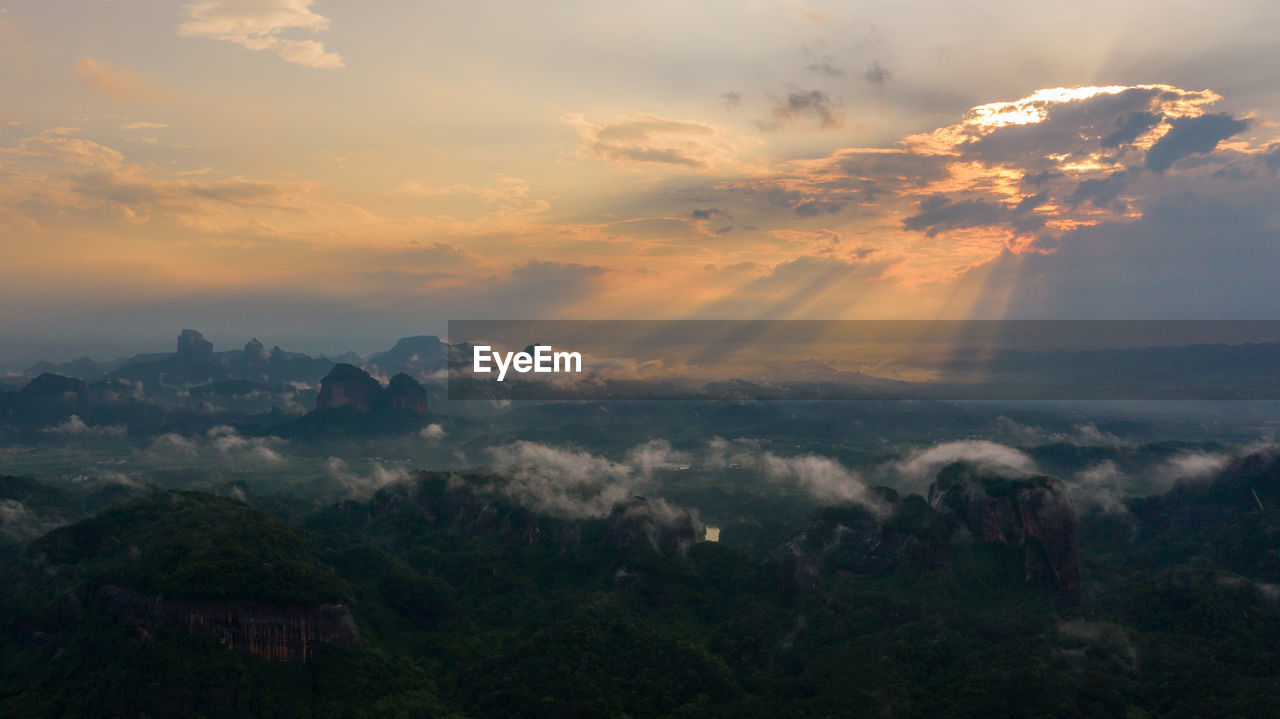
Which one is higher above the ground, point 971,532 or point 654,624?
point 971,532

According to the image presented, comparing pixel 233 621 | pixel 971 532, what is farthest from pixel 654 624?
pixel 971 532

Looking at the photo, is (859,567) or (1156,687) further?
(859,567)

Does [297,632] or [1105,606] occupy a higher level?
[297,632]

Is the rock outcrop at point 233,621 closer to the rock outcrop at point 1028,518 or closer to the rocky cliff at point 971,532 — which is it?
the rocky cliff at point 971,532

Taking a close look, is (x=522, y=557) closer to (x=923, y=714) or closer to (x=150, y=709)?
(x=150, y=709)

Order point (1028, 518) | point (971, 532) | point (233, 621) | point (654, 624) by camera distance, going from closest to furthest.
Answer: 1. point (233, 621)
2. point (654, 624)
3. point (1028, 518)
4. point (971, 532)

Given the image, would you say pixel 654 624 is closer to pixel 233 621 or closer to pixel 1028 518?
pixel 233 621

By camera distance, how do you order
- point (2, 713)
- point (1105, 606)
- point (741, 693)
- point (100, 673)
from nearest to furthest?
point (2, 713) → point (100, 673) → point (741, 693) → point (1105, 606)

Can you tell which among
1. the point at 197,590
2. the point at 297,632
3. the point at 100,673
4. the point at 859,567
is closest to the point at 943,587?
the point at 859,567
